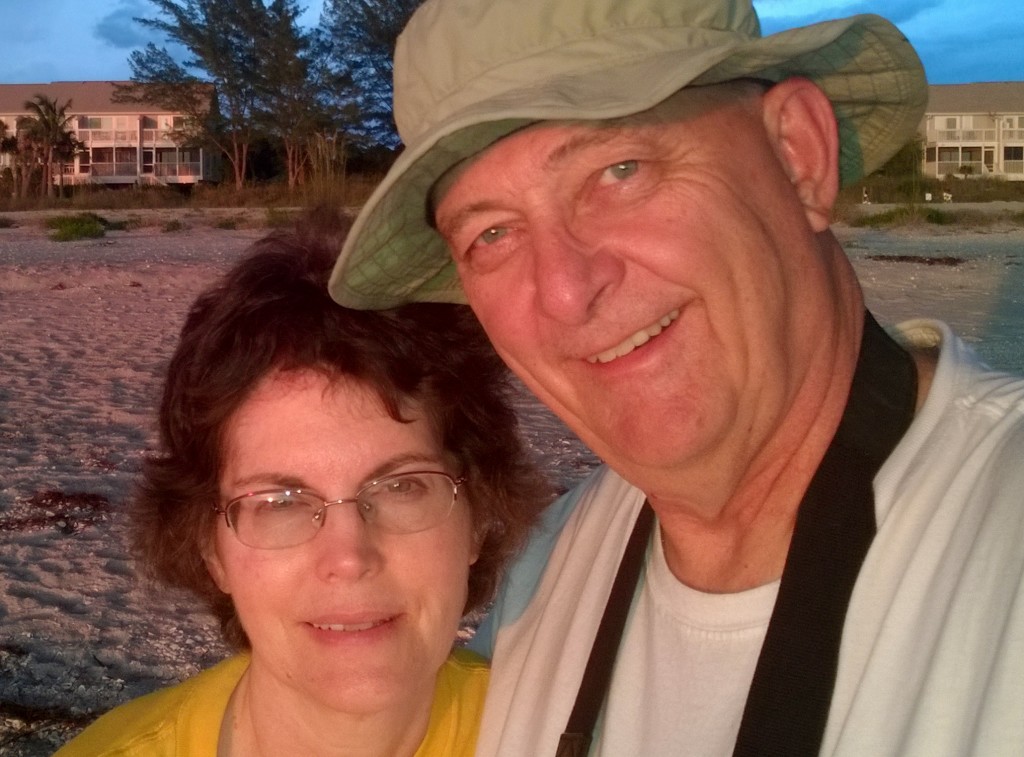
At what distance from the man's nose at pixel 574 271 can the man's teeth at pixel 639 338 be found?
0.07m

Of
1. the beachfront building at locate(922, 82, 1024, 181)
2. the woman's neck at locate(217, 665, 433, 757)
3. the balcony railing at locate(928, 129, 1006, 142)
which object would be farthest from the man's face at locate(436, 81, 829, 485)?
the balcony railing at locate(928, 129, 1006, 142)

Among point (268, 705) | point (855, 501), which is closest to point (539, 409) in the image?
point (268, 705)

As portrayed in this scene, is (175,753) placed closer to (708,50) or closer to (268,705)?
Answer: (268,705)

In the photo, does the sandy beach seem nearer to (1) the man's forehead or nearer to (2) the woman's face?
(2) the woman's face

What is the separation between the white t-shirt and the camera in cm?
122

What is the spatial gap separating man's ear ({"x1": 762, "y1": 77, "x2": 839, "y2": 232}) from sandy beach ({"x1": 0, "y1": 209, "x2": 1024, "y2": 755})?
167 centimetres

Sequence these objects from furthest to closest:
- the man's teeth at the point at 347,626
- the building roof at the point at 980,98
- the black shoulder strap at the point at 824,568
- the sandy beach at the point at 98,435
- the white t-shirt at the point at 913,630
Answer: the building roof at the point at 980,98 < the sandy beach at the point at 98,435 < the man's teeth at the point at 347,626 < the black shoulder strap at the point at 824,568 < the white t-shirt at the point at 913,630

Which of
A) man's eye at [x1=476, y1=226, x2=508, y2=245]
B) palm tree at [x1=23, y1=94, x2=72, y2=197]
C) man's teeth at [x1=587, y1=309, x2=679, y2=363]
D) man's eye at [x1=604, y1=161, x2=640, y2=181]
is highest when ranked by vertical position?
palm tree at [x1=23, y1=94, x2=72, y2=197]

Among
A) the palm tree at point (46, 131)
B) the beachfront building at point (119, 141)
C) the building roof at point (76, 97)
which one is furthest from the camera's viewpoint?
the building roof at point (76, 97)

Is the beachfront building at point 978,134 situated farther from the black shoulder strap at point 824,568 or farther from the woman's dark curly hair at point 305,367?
the black shoulder strap at point 824,568

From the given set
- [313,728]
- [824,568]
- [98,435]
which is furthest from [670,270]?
[98,435]

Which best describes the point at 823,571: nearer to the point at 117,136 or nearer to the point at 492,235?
the point at 492,235

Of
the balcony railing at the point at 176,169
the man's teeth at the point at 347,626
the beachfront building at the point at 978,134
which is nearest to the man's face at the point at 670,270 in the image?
the man's teeth at the point at 347,626

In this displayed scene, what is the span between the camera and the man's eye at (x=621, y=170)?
5.38ft
